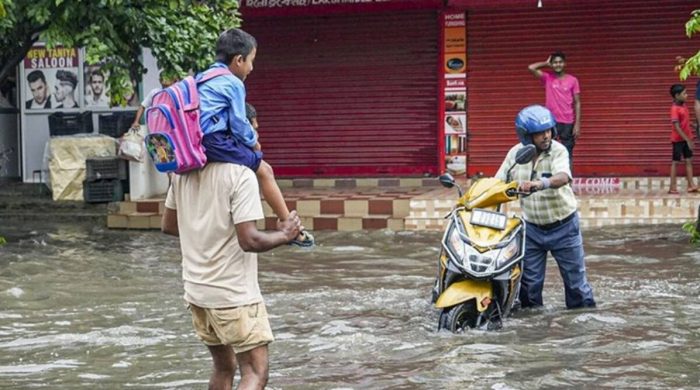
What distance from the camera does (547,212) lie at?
841 centimetres

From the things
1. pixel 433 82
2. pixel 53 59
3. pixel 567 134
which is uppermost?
pixel 53 59

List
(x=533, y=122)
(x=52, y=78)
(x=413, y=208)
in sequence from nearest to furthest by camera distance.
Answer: (x=533, y=122) < (x=413, y=208) < (x=52, y=78)

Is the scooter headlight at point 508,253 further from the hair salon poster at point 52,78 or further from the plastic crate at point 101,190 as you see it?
the hair salon poster at point 52,78

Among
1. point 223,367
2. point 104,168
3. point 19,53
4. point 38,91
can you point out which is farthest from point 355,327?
point 38,91

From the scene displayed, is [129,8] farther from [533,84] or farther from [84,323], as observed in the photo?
[533,84]

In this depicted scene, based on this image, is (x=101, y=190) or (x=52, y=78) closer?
(x=101, y=190)

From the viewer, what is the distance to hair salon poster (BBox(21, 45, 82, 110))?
709 inches

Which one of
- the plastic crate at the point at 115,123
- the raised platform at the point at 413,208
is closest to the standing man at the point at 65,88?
the plastic crate at the point at 115,123

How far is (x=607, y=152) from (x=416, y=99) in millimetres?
2930

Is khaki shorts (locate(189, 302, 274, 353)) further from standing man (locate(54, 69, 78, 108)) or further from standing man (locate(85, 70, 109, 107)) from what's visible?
standing man (locate(54, 69, 78, 108))

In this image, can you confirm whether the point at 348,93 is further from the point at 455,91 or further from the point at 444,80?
the point at 455,91

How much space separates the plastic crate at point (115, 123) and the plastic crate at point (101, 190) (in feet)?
4.25

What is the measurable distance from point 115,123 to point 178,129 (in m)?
12.7

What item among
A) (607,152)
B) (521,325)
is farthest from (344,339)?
(607,152)
